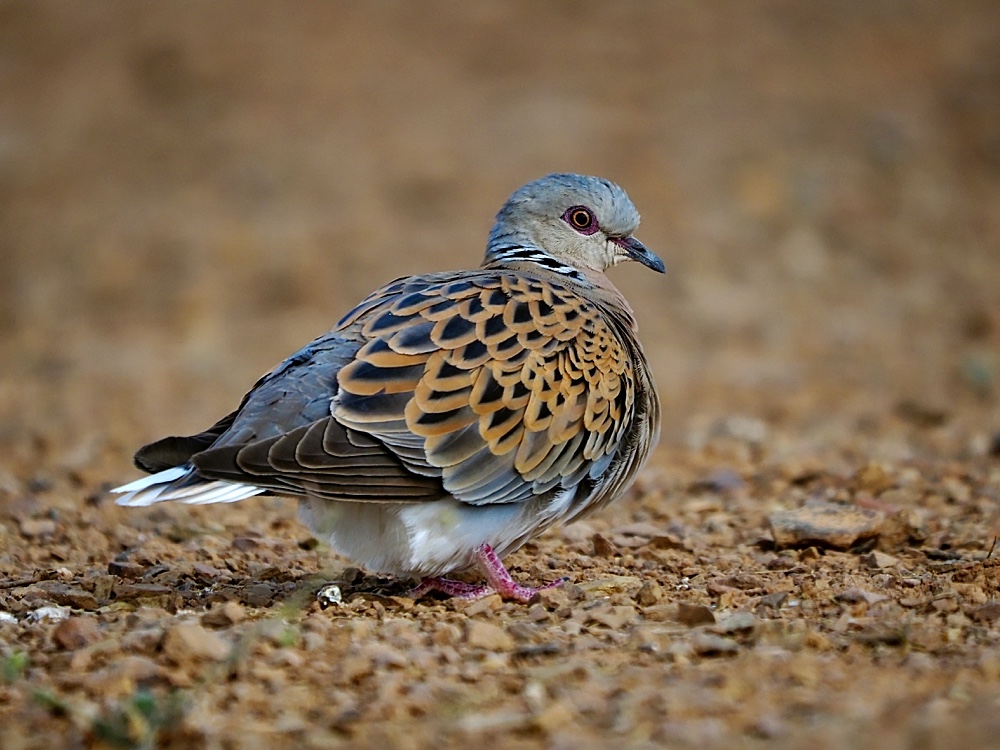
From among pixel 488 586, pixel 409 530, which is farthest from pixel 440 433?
pixel 488 586

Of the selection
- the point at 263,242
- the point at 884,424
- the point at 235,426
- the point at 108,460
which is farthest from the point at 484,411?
the point at 263,242

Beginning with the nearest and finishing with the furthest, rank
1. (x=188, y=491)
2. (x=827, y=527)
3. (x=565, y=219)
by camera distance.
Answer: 1. (x=188, y=491)
2. (x=827, y=527)
3. (x=565, y=219)

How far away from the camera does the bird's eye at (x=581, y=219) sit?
242 inches

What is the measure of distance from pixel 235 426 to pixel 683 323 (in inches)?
295

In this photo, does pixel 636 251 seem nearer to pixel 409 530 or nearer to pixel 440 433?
pixel 440 433

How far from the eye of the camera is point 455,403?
471 centimetres

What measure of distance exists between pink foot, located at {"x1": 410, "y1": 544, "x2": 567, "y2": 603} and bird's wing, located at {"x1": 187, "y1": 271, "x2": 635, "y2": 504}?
0.83 ft

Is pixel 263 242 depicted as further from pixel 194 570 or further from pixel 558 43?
pixel 194 570

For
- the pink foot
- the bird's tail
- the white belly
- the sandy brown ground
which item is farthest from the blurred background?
the bird's tail

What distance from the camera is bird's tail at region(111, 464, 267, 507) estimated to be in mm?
4395

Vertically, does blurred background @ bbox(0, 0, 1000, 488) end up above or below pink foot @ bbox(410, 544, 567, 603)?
above

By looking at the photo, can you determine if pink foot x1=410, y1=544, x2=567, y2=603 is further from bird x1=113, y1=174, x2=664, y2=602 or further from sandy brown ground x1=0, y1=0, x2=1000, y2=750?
sandy brown ground x1=0, y1=0, x2=1000, y2=750

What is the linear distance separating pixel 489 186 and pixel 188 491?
30.9 feet

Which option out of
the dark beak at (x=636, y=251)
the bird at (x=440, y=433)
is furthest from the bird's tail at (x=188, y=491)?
the dark beak at (x=636, y=251)
